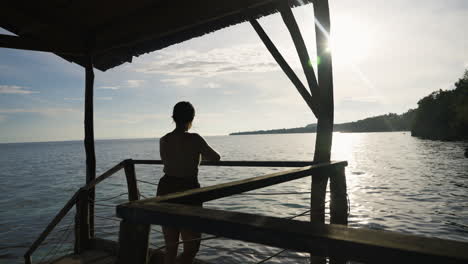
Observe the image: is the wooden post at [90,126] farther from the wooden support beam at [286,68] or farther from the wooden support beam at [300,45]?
the wooden support beam at [300,45]

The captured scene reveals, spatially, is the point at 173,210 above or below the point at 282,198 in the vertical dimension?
above

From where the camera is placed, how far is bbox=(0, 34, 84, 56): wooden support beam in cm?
474

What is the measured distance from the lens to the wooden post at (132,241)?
1271mm

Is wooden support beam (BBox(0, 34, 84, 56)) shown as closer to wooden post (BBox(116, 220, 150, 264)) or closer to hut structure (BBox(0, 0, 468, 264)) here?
hut structure (BBox(0, 0, 468, 264))

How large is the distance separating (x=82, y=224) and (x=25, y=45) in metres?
3.30

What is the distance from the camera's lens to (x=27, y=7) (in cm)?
483

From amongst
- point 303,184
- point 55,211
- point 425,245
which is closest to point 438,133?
point 303,184

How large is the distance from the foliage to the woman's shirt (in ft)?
214

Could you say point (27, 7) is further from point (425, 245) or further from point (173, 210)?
point (425, 245)

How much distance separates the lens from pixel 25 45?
16.5ft

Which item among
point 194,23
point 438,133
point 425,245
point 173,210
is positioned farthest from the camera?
point 438,133

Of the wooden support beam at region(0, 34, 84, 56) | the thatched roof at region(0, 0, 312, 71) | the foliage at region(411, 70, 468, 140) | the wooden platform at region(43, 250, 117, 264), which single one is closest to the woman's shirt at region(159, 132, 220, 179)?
the thatched roof at region(0, 0, 312, 71)

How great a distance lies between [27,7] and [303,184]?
62.1 ft

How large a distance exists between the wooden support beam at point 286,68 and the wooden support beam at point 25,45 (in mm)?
3772
